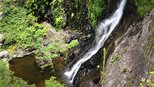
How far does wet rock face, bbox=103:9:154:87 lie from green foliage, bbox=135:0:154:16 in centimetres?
132

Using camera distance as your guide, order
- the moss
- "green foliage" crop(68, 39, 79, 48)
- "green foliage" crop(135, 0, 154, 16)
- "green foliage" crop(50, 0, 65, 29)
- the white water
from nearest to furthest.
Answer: the moss, "green foliage" crop(135, 0, 154, 16), the white water, "green foliage" crop(68, 39, 79, 48), "green foliage" crop(50, 0, 65, 29)

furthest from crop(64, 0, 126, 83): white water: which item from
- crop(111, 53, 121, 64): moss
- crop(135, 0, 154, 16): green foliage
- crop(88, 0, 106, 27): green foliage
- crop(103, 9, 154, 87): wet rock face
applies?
crop(111, 53, 121, 64): moss

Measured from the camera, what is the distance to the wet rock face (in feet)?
26.4

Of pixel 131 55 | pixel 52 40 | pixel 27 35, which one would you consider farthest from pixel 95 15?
pixel 131 55

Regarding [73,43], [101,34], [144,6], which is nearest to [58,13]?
[73,43]

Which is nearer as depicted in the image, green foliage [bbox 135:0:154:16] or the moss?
the moss

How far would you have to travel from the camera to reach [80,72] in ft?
43.2

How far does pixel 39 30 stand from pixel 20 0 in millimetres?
3758

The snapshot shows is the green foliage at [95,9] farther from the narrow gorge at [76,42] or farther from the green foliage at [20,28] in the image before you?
the green foliage at [20,28]

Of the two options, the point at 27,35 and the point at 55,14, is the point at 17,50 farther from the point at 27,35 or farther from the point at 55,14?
the point at 55,14

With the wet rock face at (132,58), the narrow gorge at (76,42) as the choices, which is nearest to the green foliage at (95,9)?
the narrow gorge at (76,42)

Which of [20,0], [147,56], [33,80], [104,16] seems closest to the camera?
[147,56]

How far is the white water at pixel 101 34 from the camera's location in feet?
46.3

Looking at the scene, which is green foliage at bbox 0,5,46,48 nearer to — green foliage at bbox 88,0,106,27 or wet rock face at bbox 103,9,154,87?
green foliage at bbox 88,0,106,27
